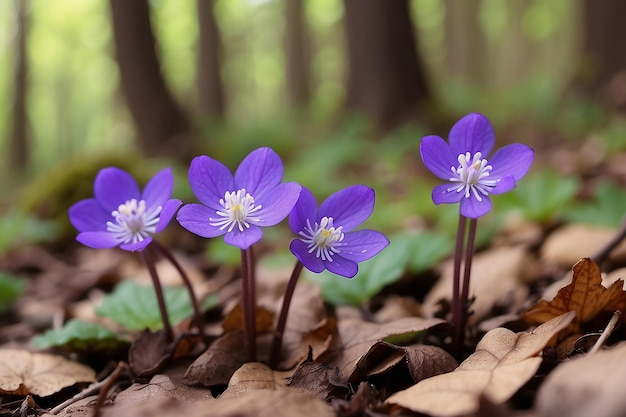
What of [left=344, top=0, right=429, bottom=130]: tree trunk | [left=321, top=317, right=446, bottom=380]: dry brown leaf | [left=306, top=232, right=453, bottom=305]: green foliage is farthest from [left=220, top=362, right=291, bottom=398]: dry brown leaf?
[left=344, top=0, right=429, bottom=130]: tree trunk

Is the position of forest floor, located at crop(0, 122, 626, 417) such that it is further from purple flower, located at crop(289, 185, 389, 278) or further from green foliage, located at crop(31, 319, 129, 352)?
purple flower, located at crop(289, 185, 389, 278)

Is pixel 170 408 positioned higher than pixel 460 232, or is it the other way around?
pixel 460 232

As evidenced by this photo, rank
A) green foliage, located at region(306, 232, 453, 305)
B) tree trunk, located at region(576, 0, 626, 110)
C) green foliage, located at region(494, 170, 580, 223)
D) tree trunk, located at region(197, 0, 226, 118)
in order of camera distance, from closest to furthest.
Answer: green foliage, located at region(306, 232, 453, 305) → green foliage, located at region(494, 170, 580, 223) → tree trunk, located at region(576, 0, 626, 110) → tree trunk, located at region(197, 0, 226, 118)

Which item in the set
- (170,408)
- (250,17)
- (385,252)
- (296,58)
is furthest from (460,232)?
(250,17)

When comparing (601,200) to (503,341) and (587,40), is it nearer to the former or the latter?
(503,341)

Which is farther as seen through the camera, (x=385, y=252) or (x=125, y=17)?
(x=125, y=17)

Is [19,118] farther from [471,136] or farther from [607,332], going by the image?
[607,332]

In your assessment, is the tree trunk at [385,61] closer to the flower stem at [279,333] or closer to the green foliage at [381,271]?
the green foliage at [381,271]
